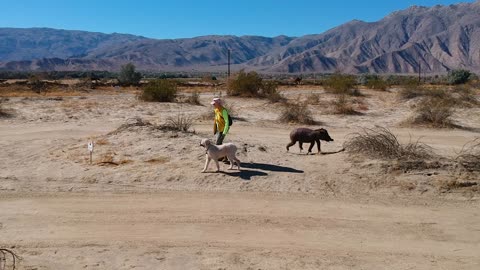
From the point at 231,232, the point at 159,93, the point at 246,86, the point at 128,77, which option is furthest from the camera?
the point at 128,77

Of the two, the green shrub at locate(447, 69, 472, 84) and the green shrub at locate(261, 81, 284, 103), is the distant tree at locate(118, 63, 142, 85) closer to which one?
the green shrub at locate(261, 81, 284, 103)

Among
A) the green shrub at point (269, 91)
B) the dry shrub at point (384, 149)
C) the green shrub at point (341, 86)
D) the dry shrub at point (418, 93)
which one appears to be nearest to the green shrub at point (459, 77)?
the green shrub at point (341, 86)

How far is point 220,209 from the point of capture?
366 inches

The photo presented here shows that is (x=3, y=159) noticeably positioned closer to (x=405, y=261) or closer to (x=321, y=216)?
(x=321, y=216)

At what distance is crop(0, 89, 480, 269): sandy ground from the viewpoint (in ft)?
24.3

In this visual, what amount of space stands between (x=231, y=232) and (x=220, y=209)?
1083 mm

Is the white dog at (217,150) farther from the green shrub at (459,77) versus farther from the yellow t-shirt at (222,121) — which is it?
the green shrub at (459,77)

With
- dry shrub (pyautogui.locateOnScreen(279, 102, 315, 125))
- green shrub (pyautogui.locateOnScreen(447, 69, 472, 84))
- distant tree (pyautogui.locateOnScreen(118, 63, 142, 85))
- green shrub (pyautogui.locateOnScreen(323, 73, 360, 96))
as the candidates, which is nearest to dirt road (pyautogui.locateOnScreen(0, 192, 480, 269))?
dry shrub (pyautogui.locateOnScreen(279, 102, 315, 125))

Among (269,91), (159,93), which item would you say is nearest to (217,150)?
(159,93)

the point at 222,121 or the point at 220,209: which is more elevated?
the point at 222,121

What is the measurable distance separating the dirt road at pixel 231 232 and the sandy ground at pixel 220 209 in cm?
2

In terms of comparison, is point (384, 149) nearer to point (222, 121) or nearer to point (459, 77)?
point (222, 121)

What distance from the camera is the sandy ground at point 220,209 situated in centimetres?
739

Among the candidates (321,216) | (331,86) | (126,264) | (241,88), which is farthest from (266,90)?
(126,264)
